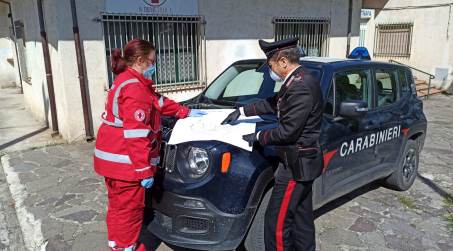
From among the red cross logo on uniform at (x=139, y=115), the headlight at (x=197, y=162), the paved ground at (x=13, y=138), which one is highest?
the red cross logo on uniform at (x=139, y=115)

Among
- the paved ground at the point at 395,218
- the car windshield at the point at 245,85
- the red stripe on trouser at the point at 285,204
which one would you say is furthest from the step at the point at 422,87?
the red stripe on trouser at the point at 285,204

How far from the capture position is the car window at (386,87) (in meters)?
3.97

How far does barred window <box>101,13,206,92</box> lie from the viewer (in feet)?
21.9

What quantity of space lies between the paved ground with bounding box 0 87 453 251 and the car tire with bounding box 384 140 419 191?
0.10 metres

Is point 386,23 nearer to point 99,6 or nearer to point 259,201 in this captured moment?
point 99,6

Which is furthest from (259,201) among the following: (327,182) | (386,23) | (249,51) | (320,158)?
(386,23)

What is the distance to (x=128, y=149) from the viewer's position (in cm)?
251

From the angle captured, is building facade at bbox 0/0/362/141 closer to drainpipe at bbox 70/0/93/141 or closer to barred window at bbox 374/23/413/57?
drainpipe at bbox 70/0/93/141

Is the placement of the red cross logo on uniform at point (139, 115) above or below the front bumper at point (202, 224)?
above

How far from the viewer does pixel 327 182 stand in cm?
327

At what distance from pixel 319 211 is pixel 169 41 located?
185 inches

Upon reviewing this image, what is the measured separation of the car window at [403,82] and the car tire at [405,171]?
0.60 m

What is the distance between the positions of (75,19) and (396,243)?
17.9 ft

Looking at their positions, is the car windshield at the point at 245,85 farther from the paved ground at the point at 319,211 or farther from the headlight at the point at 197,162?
the paved ground at the point at 319,211
